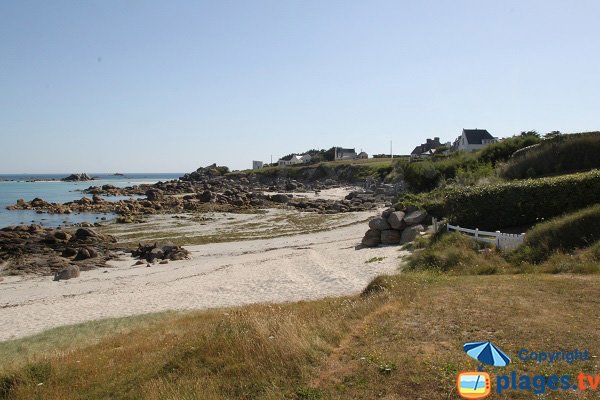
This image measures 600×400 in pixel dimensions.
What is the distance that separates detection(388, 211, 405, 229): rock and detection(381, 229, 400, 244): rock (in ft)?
1.04

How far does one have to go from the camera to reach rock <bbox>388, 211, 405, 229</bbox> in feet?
78.8

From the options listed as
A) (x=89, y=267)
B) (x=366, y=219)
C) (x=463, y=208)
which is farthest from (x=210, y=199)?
(x=463, y=208)

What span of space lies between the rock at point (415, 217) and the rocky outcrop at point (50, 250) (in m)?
18.0

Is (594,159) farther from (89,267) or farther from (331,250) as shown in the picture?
(89,267)

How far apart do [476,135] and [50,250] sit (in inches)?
2323

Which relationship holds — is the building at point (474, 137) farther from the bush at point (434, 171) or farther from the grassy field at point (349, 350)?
the grassy field at point (349, 350)

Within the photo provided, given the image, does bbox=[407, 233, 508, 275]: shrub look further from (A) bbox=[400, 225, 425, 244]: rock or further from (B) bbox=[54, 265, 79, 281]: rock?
(B) bbox=[54, 265, 79, 281]: rock

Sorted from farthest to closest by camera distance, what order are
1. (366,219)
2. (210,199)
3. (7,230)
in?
1. (210,199)
2. (366,219)
3. (7,230)

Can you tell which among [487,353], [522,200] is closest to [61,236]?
[522,200]

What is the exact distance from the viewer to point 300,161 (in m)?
132

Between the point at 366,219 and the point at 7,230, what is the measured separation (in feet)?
101

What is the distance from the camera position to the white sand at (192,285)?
53.9 ft
